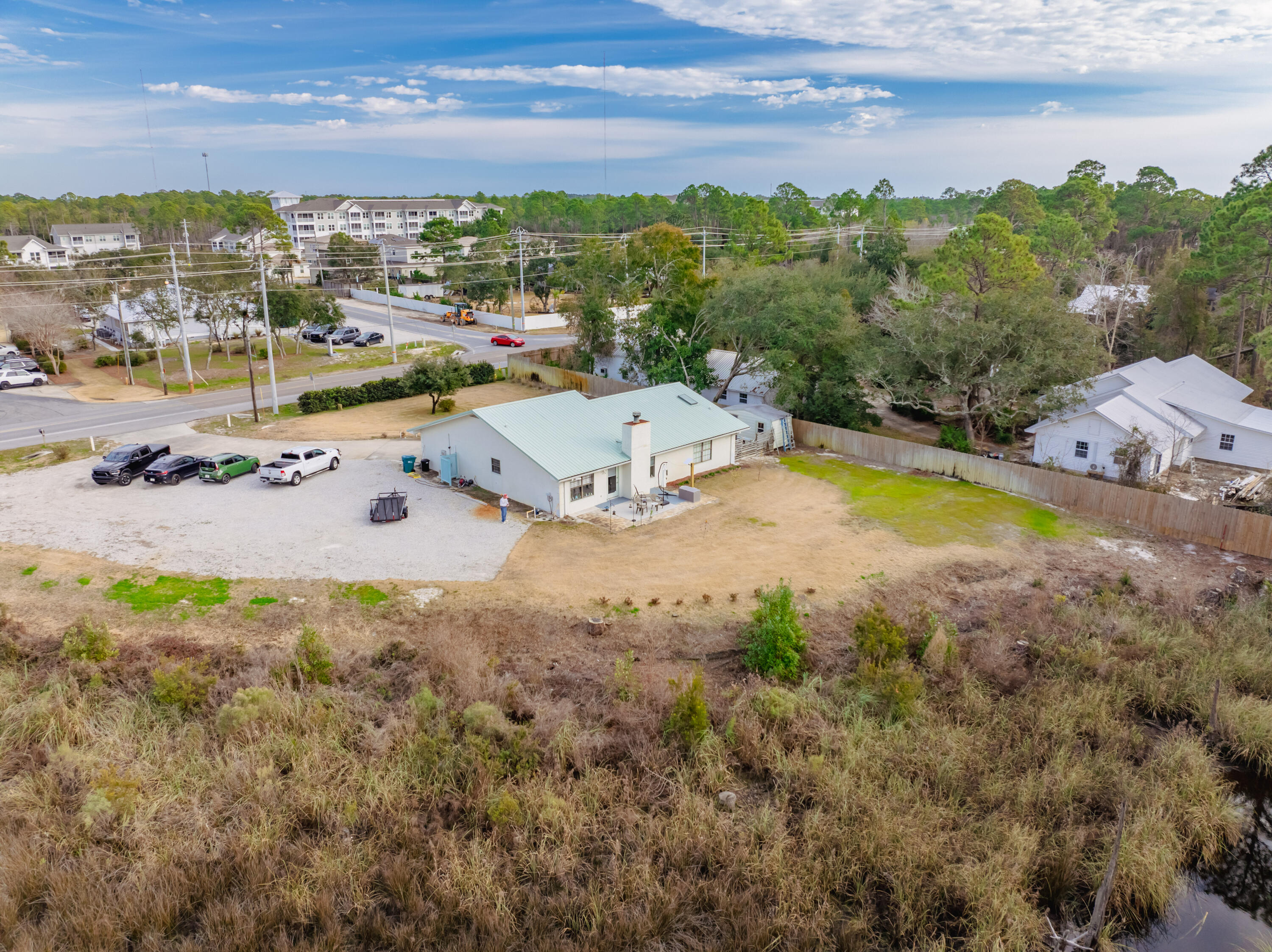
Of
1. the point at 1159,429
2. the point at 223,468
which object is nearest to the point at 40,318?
the point at 223,468

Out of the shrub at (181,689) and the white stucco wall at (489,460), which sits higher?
the white stucco wall at (489,460)

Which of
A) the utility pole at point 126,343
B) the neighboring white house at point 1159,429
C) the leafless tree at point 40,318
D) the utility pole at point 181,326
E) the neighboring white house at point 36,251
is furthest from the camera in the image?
the neighboring white house at point 36,251

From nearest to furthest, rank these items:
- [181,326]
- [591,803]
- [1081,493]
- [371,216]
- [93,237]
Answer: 1. [591,803]
2. [1081,493]
3. [181,326]
4. [93,237]
5. [371,216]

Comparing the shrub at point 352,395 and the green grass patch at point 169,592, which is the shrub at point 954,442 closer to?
the green grass patch at point 169,592

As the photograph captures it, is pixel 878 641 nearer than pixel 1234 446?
Yes

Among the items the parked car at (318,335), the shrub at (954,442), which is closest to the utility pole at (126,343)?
the parked car at (318,335)

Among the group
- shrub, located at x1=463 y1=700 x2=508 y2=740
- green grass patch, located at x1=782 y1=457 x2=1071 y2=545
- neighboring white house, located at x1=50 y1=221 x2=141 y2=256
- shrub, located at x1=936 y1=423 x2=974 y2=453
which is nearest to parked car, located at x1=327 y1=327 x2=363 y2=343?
green grass patch, located at x1=782 y1=457 x2=1071 y2=545

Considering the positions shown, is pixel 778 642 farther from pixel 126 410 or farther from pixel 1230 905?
pixel 126 410
